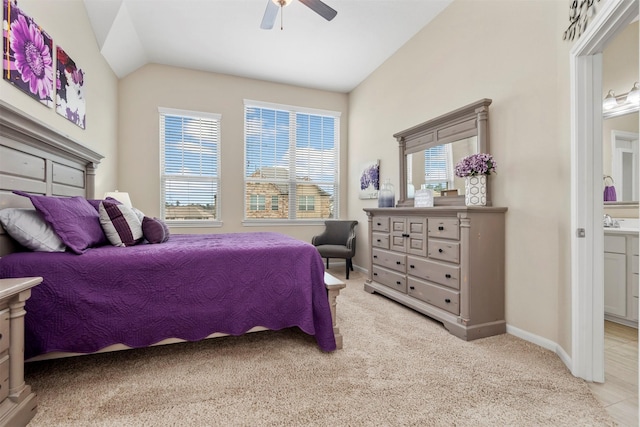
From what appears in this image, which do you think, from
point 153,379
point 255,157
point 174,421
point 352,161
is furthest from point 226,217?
point 174,421

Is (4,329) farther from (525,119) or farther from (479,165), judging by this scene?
(525,119)

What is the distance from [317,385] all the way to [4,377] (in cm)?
144

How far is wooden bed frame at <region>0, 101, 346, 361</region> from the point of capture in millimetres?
1749

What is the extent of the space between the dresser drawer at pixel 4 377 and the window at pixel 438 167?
3355 mm

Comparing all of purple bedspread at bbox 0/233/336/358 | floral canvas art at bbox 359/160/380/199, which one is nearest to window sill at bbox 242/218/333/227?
floral canvas art at bbox 359/160/380/199

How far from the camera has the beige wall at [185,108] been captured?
4227mm

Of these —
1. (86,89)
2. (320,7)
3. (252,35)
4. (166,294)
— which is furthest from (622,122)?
(86,89)

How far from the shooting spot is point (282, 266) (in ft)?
6.88

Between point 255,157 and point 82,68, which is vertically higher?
point 82,68

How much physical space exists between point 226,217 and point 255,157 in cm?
108

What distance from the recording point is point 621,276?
100 inches

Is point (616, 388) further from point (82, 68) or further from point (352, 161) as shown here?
point (82, 68)

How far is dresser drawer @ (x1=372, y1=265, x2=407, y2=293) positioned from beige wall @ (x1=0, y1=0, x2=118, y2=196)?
3233 mm

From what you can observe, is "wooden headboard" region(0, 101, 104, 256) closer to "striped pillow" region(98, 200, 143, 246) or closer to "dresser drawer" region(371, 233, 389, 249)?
"striped pillow" region(98, 200, 143, 246)
